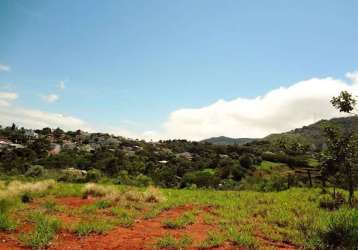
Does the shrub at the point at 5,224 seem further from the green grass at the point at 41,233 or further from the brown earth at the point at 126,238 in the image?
the green grass at the point at 41,233

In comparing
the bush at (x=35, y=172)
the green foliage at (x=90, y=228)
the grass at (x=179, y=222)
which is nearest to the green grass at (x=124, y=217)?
the green foliage at (x=90, y=228)

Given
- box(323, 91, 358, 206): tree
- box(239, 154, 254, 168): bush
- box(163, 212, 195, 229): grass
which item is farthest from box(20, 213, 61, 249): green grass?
box(239, 154, 254, 168): bush

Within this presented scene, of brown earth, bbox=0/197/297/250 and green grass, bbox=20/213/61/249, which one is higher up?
green grass, bbox=20/213/61/249

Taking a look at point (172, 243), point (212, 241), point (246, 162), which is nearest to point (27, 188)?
point (172, 243)

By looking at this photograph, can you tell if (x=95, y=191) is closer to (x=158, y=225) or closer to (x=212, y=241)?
(x=158, y=225)

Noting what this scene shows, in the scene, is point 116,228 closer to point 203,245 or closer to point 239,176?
point 203,245

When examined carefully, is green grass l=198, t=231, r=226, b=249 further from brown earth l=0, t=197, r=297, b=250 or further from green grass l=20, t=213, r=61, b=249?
green grass l=20, t=213, r=61, b=249

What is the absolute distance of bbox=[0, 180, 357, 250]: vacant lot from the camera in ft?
31.4

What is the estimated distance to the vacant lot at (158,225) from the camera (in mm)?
9586

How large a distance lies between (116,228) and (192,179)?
4367cm

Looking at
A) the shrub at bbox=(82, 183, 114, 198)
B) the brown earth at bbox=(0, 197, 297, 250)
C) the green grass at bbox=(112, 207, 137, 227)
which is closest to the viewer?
the brown earth at bbox=(0, 197, 297, 250)

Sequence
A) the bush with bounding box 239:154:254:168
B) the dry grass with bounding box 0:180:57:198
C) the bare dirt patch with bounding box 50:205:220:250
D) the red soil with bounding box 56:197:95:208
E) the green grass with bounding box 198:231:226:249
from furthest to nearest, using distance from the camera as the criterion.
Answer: the bush with bounding box 239:154:254:168
the dry grass with bounding box 0:180:57:198
the red soil with bounding box 56:197:95:208
the green grass with bounding box 198:231:226:249
the bare dirt patch with bounding box 50:205:220:250

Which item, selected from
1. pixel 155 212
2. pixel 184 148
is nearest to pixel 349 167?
pixel 155 212

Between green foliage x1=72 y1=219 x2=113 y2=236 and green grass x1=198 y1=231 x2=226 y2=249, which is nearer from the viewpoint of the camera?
green grass x1=198 y1=231 x2=226 y2=249
